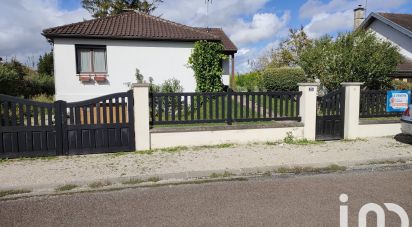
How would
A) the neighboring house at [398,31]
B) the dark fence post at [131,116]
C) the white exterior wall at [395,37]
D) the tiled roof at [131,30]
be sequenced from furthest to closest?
the white exterior wall at [395,37] < the neighboring house at [398,31] < the tiled roof at [131,30] < the dark fence post at [131,116]

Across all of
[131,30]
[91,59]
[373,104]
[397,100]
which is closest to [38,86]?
[91,59]

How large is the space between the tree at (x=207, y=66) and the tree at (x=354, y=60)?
3.96m

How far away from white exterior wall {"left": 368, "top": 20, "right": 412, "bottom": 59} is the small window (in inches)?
697

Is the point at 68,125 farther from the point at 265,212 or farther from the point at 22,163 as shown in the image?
the point at 265,212

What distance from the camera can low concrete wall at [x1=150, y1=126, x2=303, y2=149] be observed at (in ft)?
24.4

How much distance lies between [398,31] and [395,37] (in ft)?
1.68

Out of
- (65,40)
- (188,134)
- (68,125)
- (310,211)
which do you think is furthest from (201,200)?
(65,40)

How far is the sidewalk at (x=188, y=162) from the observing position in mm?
5355

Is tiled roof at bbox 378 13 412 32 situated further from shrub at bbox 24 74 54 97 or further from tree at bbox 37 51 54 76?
tree at bbox 37 51 54 76

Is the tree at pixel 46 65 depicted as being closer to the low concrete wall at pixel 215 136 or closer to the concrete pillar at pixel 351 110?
the low concrete wall at pixel 215 136

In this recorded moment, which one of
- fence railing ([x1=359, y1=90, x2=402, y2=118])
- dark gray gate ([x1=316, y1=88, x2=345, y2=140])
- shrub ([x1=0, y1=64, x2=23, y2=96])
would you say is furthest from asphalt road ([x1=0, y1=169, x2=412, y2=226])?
shrub ([x1=0, y1=64, x2=23, y2=96])

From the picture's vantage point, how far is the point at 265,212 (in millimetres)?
3916

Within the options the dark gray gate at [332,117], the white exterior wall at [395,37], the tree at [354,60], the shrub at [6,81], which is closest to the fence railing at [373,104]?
the dark gray gate at [332,117]
